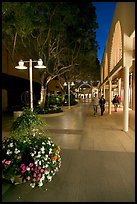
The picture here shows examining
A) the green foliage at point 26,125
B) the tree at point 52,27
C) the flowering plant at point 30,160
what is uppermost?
the tree at point 52,27

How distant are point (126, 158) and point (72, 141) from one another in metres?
2.45

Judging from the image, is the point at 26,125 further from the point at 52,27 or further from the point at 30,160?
the point at 52,27

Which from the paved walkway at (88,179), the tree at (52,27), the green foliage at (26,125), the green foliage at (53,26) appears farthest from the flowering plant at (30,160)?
the green foliage at (53,26)

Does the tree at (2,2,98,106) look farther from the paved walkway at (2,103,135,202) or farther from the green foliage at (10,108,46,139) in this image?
the paved walkway at (2,103,135,202)

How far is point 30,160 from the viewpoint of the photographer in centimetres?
367

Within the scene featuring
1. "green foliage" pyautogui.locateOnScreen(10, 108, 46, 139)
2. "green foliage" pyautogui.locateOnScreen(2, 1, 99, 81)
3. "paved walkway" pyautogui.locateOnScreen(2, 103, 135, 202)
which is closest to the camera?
"paved walkway" pyautogui.locateOnScreen(2, 103, 135, 202)

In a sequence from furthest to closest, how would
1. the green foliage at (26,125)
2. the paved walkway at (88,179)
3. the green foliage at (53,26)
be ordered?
the green foliage at (53,26) → the green foliage at (26,125) → the paved walkway at (88,179)

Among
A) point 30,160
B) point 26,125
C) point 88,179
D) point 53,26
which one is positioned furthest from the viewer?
point 53,26

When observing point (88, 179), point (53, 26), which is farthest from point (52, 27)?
point (88, 179)

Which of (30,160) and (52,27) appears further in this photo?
(52,27)

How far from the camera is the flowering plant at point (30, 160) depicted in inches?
139

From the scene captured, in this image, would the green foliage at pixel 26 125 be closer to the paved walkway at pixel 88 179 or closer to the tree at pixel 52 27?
the paved walkway at pixel 88 179

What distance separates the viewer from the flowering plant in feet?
11.6

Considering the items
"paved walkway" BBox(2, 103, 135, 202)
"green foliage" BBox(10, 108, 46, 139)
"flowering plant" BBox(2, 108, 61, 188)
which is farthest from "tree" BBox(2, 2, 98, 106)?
"paved walkway" BBox(2, 103, 135, 202)
